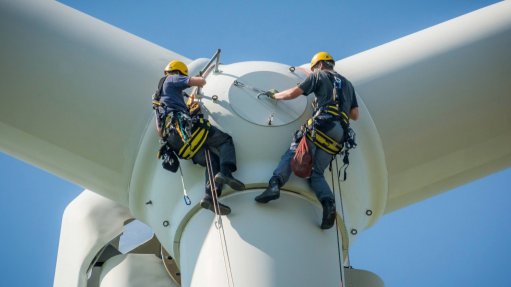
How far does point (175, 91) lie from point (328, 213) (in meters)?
2.29

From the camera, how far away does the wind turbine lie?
33.0ft

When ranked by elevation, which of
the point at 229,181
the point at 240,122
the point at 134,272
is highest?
the point at 240,122

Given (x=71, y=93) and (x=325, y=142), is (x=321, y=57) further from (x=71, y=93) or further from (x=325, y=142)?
(x=71, y=93)

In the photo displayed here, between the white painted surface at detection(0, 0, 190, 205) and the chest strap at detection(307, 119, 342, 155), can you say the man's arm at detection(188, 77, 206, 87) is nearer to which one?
the white painted surface at detection(0, 0, 190, 205)

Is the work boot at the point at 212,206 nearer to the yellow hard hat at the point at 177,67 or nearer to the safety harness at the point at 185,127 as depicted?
the safety harness at the point at 185,127

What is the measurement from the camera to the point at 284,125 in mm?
10289

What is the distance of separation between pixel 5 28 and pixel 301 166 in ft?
13.2

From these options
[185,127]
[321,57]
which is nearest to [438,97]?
[321,57]

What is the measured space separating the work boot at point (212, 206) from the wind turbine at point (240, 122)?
4.3 inches

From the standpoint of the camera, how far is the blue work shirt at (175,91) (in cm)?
1027

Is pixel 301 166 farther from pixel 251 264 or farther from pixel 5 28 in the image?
pixel 5 28

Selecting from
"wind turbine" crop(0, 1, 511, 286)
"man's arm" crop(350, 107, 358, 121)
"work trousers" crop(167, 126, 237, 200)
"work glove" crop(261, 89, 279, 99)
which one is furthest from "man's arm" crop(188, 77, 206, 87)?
"man's arm" crop(350, 107, 358, 121)

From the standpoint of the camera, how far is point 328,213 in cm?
977

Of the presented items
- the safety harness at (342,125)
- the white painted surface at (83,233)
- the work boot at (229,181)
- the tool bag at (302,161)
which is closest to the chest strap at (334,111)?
the safety harness at (342,125)
